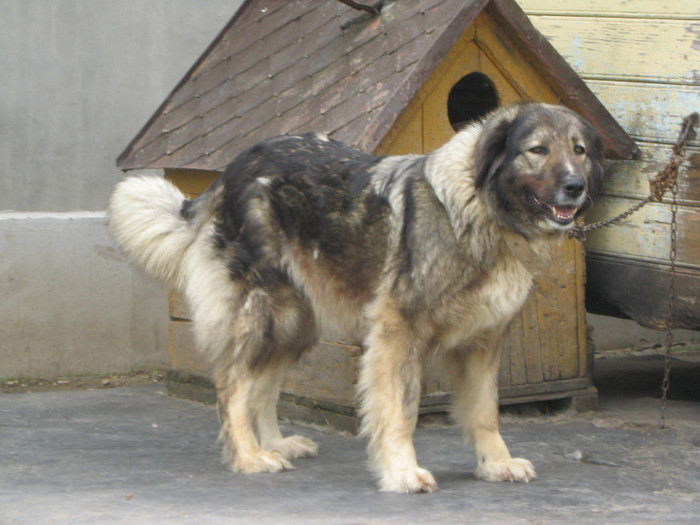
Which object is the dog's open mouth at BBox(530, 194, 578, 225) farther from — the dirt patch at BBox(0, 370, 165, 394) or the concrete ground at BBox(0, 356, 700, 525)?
the dirt patch at BBox(0, 370, 165, 394)

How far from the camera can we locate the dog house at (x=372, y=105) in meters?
5.61

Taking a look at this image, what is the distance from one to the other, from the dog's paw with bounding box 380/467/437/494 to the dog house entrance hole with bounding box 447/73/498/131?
2676 millimetres

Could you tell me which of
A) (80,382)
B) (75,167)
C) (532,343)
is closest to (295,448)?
(532,343)

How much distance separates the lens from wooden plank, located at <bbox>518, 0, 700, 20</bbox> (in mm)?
6043

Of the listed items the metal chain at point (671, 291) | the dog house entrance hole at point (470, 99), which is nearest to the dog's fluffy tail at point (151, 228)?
the dog house entrance hole at point (470, 99)

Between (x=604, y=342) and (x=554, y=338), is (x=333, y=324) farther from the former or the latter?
(x=604, y=342)

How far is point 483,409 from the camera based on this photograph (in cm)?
487

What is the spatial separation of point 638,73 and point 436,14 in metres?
1.36

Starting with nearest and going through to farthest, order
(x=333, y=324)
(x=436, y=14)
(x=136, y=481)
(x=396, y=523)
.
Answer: (x=396, y=523) < (x=136, y=481) < (x=333, y=324) < (x=436, y=14)

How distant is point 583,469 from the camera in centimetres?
500

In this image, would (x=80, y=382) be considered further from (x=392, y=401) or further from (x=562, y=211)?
(x=562, y=211)

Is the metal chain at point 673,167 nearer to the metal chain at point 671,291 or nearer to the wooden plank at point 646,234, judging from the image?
the metal chain at point 671,291

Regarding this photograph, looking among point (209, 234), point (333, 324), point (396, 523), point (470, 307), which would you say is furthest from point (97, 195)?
point (396, 523)

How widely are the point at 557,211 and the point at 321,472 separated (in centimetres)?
164
